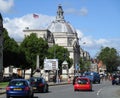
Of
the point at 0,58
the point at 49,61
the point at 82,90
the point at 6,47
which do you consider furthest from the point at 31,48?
the point at 82,90

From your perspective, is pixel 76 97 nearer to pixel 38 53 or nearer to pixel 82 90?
pixel 82 90

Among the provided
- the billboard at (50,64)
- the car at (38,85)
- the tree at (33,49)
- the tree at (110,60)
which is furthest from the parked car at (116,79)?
the tree at (110,60)

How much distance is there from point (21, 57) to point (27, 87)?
7055 cm

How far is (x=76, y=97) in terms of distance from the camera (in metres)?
36.0

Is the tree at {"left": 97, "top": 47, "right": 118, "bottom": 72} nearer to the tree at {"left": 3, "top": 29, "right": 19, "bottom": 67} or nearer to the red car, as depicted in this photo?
the tree at {"left": 3, "top": 29, "right": 19, "bottom": 67}

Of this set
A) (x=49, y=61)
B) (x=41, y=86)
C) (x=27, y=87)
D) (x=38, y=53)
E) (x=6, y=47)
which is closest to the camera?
(x=27, y=87)

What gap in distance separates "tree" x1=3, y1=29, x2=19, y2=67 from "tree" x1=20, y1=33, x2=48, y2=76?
658 cm

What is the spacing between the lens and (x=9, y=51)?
4031 inches

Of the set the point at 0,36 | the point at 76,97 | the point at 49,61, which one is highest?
the point at 0,36

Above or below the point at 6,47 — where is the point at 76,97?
below

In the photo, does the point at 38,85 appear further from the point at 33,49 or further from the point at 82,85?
the point at 33,49

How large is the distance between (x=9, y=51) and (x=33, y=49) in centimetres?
1051

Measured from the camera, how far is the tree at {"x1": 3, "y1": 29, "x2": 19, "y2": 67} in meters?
101

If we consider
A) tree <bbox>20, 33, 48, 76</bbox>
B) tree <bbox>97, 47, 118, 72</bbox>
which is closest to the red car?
tree <bbox>20, 33, 48, 76</bbox>
